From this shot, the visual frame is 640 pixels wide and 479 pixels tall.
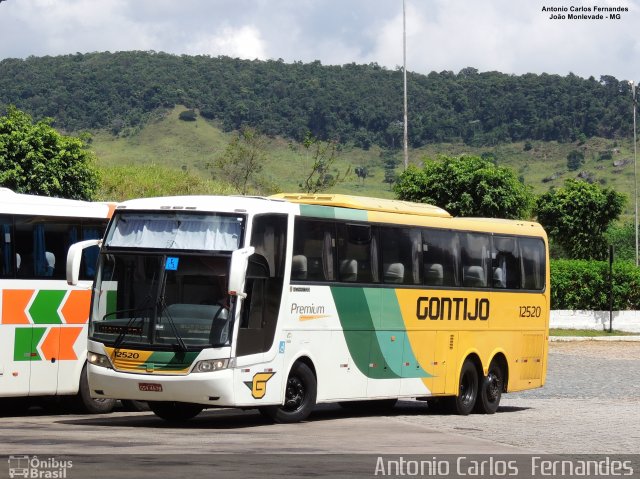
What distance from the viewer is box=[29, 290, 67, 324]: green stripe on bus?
19781 mm

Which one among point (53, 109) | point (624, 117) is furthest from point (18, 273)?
point (624, 117)

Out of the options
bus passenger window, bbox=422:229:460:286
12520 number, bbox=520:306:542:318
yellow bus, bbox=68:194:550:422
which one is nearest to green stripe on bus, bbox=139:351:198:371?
yellow bus, bbox=68:194:550:422

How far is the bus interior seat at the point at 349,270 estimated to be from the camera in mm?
20422

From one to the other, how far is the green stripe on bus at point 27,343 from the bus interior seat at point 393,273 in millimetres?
5282

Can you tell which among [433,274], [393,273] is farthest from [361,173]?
[393,273]

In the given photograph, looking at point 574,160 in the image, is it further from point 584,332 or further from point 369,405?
point 369,405

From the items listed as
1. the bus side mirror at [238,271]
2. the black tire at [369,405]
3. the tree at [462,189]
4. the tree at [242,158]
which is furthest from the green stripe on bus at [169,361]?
the tree at [242,158]

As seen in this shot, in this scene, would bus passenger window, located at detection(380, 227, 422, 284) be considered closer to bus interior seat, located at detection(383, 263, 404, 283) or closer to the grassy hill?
bus interior seat, located at detection(383, 263, 404, 283)

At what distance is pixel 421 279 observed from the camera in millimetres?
22391

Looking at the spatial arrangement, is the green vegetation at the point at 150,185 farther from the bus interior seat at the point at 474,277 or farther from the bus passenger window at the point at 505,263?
the bus interior seat at the point at 474,277

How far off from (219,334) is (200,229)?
146 centimetres

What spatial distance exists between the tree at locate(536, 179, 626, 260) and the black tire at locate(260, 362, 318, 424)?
5827 cm

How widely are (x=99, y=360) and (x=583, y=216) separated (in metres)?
61.0

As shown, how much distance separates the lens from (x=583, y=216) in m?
76.8
